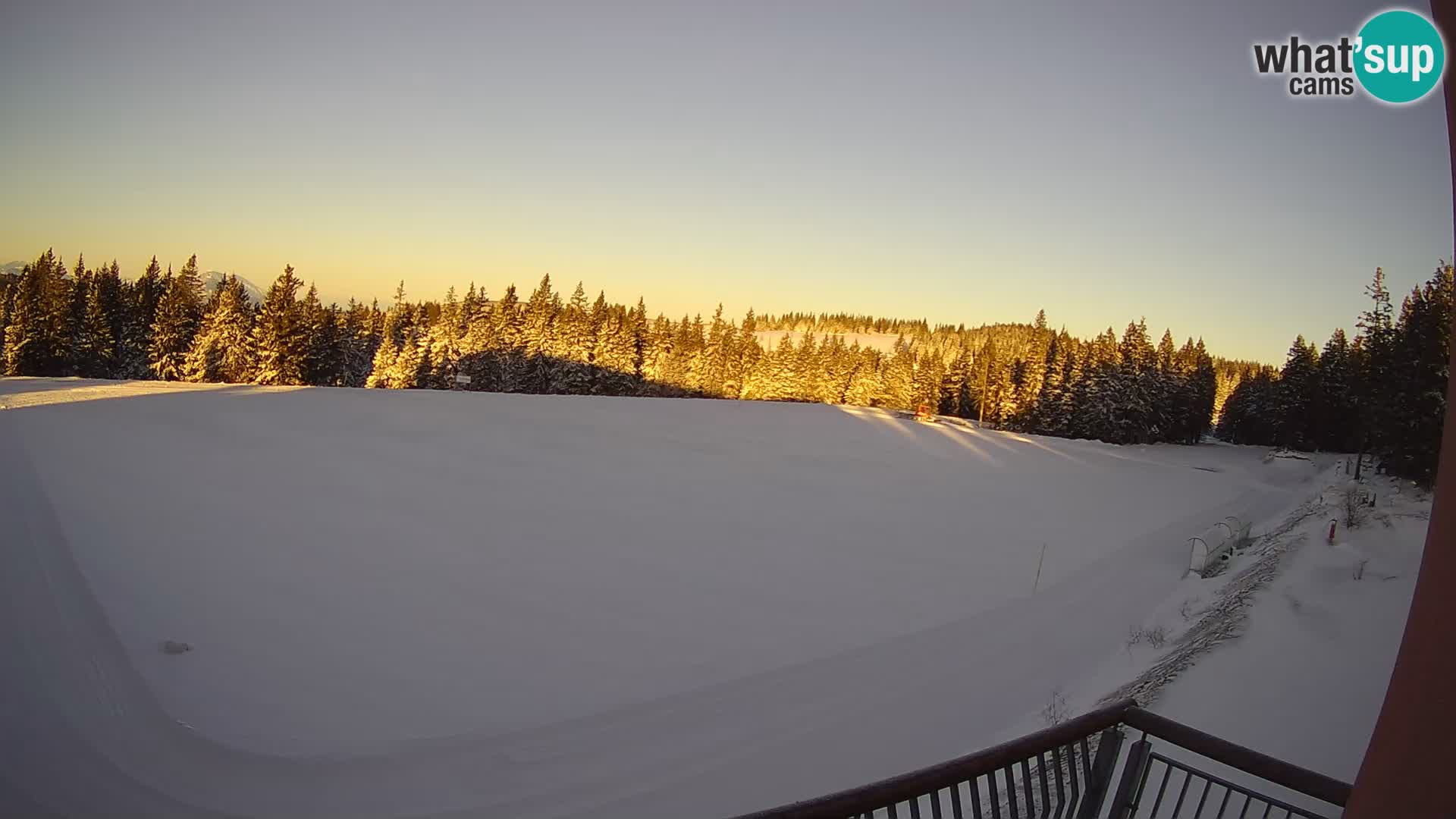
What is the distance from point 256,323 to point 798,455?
3150cm

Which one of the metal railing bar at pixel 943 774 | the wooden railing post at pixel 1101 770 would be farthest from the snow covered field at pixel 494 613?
the metal railing bar at pixel 943 774

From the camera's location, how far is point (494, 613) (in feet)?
29.8

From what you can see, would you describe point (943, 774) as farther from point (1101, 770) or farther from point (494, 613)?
point (494, 613)

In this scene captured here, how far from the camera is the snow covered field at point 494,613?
233 inches

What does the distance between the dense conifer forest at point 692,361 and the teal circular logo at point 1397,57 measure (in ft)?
71.1

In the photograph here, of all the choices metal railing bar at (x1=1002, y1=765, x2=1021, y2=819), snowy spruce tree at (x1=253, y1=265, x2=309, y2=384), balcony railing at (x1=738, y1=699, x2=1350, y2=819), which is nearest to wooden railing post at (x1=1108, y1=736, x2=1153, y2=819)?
balcony railing at (x1=738, y1=699, x2=1350, y2=819)

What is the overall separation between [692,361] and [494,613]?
156 feet

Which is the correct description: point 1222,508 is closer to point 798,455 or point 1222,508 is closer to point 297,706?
point 798,455

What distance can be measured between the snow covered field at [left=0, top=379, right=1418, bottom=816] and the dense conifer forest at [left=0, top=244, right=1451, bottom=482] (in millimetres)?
16523

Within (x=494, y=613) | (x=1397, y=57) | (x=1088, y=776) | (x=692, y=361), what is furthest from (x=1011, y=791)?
(x=692, y=361)

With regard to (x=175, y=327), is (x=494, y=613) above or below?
below

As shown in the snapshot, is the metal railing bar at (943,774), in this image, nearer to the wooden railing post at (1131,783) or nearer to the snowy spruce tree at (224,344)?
the wooden railing post at (1131,783)

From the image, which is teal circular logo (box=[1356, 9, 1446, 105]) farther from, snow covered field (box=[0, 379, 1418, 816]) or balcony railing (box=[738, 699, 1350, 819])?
snow covered field (box=[0, 379, 1418, 816])

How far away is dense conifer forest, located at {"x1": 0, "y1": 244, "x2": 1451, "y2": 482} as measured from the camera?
27531 millimetres
